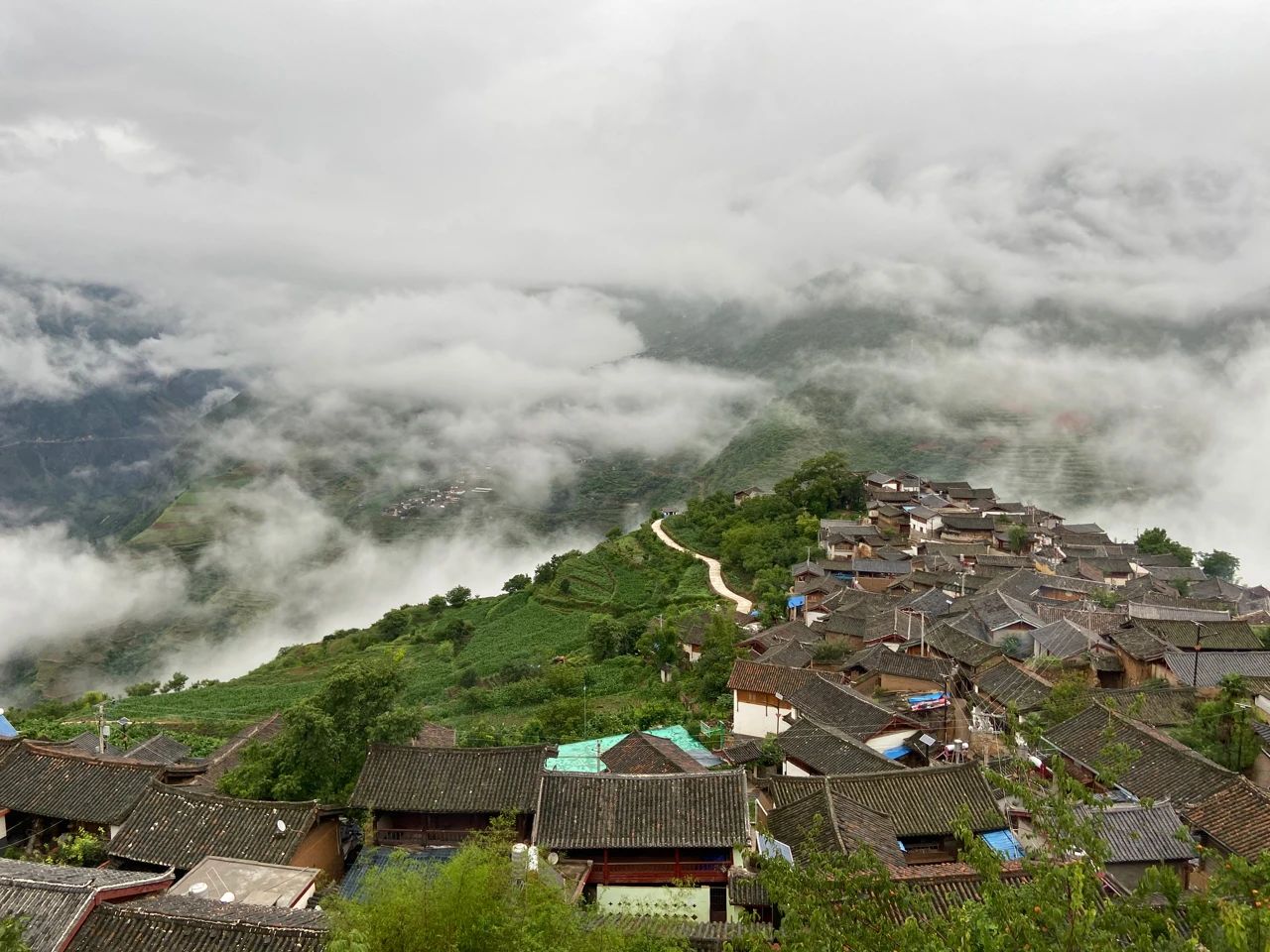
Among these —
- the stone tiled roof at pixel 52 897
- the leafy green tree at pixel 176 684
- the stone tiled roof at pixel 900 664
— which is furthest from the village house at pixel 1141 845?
the leafy green tree at pixel 176 684

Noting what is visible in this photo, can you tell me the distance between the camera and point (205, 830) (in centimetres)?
2231

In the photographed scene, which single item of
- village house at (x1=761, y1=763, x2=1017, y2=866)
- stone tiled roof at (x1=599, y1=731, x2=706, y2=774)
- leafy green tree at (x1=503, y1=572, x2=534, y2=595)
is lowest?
leafy green tree at (x1=503, y1=572, x2=534, y2=595)

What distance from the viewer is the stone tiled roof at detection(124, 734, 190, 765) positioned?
39.0 metres

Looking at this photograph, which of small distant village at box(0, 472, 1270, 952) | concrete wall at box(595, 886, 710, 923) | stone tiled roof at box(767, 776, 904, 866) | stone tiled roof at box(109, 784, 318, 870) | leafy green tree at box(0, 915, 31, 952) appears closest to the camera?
leafy green tree at box(0, 915, 31, 952)

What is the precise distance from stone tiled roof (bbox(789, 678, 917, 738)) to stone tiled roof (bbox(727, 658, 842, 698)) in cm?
69

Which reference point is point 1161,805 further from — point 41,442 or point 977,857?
point 41,442

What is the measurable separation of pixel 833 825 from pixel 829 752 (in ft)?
30.8

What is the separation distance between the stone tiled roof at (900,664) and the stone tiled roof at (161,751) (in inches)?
1319

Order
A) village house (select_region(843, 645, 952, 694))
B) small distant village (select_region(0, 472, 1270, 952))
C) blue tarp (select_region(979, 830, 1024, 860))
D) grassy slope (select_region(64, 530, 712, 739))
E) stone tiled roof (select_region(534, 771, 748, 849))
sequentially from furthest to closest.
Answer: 1. grassy slope (select_region(64, 530, 712, 739))
2. village house (select_region(843, 645, 952, 694))
3. blue tarp (select_region(979, 830, 1024, 860))
4. stone tiled roof (select_region(534, 771, 748, 849))
5. small distant village (select_region(0, 472, 1270, 952))

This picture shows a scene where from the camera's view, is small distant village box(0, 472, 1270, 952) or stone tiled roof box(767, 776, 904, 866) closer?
small distant village box(0, 472, 1270, 952)

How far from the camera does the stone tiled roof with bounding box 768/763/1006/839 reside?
2397 centimetres

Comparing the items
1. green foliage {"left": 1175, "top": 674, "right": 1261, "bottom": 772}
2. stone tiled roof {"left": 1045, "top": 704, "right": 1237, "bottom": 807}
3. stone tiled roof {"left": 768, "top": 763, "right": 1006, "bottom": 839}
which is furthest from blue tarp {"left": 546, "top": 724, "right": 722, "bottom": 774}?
green foliage {"left": 1175, "top": 674, "right": 1261, "bottom": 772}

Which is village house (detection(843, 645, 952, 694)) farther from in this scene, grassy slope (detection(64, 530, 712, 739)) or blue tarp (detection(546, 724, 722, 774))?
grassy slope (detection(64, 530, 712, 739))

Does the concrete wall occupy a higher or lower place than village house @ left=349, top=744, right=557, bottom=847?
lower
